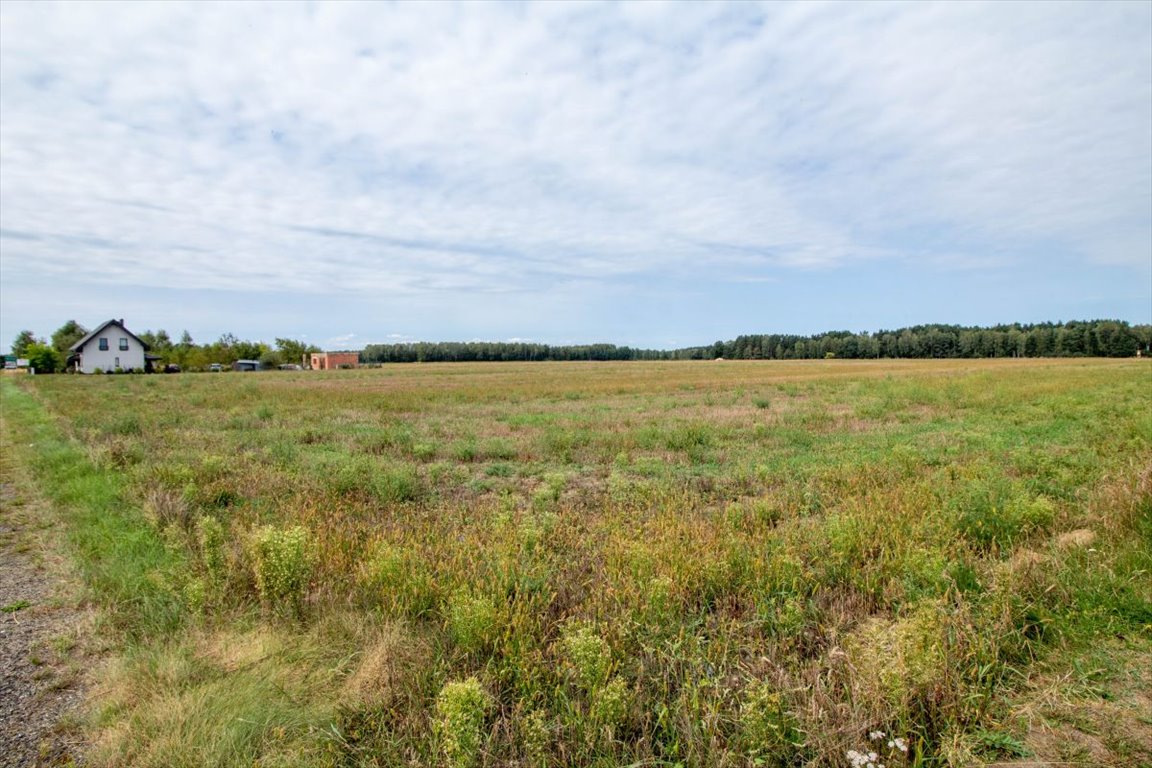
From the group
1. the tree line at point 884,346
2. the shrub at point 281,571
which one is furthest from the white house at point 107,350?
the shrub at point 281,571

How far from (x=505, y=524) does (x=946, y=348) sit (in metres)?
167

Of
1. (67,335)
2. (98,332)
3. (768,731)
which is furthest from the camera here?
(67,335)

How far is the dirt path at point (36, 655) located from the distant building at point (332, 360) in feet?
370

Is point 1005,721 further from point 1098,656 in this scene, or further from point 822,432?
point 822,432

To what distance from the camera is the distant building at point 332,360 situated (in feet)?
374

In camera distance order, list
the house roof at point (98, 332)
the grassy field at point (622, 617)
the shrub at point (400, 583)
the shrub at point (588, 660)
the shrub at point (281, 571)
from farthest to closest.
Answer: the house roof at point (98, 332) < the shrub at point (281, 571) < the shrub at point (400, 583) < the shrub at point (588, 660) < the grassy field at point (622, 617)

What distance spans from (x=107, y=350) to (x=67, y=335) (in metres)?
48.2

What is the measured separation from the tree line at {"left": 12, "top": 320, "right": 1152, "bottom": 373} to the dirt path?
102m

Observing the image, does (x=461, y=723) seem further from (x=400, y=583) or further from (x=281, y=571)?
(x=281, y=571)

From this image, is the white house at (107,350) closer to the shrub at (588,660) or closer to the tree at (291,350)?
the tree at (291,350)

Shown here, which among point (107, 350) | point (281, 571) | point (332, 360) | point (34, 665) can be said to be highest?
point (107, 350)

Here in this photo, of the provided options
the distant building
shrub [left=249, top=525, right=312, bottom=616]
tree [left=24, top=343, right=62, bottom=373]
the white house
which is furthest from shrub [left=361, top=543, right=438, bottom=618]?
the distant building

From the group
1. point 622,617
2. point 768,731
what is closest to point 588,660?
point 622,617

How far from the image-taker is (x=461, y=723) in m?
3.12
